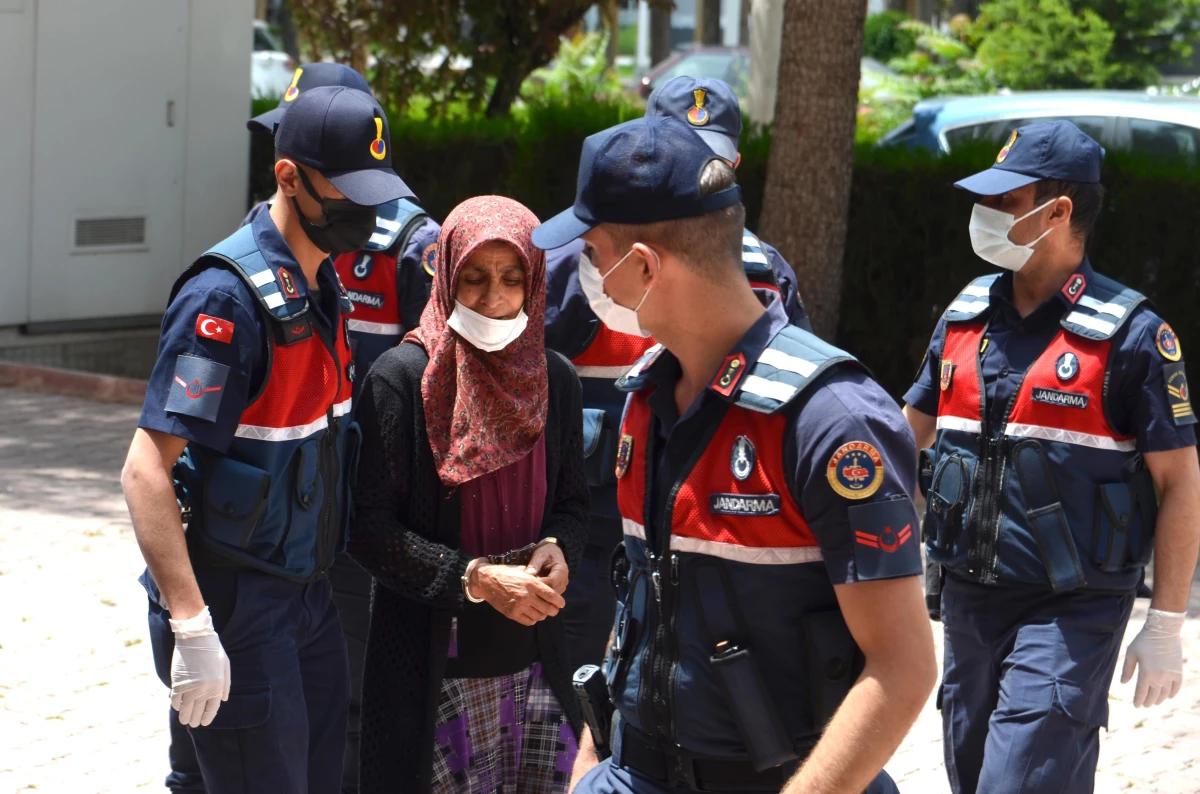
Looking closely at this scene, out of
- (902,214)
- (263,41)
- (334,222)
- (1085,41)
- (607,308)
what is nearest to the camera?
(607,308)

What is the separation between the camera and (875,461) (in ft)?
7.64

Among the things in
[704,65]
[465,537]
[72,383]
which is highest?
[704,65]

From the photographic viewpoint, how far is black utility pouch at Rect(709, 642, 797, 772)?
7.98 ft

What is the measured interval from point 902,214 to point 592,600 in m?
5.70

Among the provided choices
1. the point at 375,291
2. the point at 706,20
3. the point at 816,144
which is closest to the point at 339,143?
the point at 375,291

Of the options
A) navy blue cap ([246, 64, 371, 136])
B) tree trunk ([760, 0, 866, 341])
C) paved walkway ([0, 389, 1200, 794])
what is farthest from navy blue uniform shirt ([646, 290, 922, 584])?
tree trunk ([760, 0, 866, 341])

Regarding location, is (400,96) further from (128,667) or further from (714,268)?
(714,268)

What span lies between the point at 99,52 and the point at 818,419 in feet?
33.2

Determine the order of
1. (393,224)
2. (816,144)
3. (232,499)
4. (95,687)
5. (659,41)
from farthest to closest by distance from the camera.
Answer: (659,41) → (816,144) → (95,687) → (393,224) → (232,499)

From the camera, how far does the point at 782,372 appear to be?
2434 millimetres

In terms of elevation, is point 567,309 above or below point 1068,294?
below

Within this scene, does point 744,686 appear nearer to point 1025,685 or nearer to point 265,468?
point 265,468

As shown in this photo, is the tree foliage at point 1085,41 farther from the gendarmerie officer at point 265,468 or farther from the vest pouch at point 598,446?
the gendarmerie officer at point 265,468

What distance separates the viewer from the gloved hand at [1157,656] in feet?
12.8
